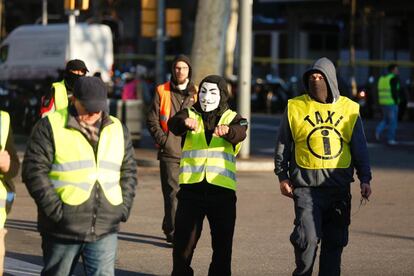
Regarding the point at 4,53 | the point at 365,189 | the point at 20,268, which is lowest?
the point at 20,268

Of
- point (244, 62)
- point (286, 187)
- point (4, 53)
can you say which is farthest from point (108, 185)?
point (4, 53)

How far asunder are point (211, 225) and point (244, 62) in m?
12.7

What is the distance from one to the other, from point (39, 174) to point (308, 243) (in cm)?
240

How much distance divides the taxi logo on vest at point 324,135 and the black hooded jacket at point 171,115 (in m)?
3.28

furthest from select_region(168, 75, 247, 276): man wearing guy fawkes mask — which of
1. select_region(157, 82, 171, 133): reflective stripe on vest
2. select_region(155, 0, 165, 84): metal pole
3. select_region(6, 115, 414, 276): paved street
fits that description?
select_region(155, 0, 165, 84): metal pole

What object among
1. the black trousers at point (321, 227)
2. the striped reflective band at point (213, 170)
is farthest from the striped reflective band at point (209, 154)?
the black trousers at point (321, 227)

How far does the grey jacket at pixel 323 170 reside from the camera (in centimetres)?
888

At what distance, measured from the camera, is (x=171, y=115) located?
1227 centimetres

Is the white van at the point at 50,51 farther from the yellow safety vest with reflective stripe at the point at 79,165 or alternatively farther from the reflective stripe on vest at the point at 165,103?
the yellow safety vest with reflective stripe at the point at 79,165

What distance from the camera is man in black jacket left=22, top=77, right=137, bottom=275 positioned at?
7.04 meters

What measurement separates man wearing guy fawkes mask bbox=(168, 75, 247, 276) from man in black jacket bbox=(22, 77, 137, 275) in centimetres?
208

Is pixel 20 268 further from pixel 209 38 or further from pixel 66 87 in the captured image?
pixel 209 38

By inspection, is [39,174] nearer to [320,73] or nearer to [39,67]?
[320,73]

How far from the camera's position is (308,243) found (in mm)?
8695
